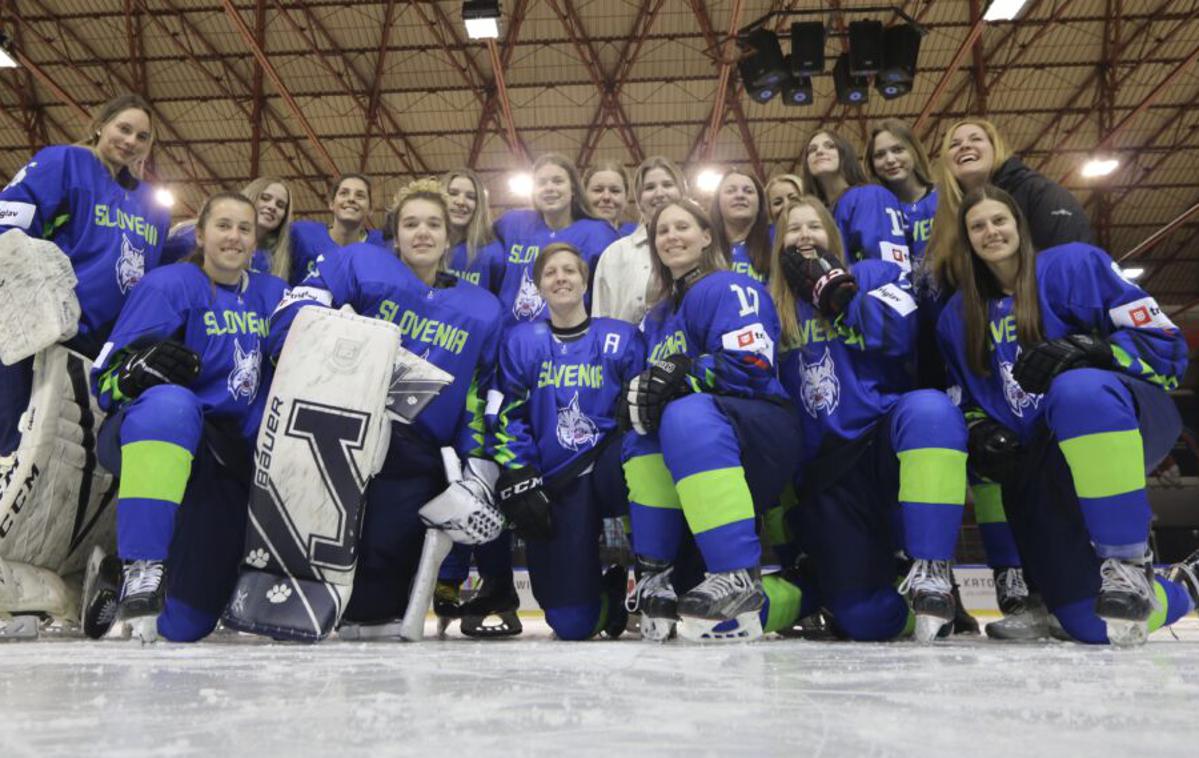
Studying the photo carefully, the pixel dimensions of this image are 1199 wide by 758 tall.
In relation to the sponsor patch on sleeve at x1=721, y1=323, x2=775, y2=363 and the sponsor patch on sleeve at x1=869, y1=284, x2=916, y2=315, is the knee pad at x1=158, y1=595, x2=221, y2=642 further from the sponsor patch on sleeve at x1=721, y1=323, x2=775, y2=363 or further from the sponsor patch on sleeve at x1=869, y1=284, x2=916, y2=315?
the sponsor patch on sleeve at x1=869, y1=284, x2=916, y2=315

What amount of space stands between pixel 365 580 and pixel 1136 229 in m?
16.0

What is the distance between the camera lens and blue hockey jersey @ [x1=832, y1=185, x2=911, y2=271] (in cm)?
278

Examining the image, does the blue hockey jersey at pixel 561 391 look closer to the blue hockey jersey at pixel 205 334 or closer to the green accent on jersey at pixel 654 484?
the green accent on jersey at pixel 654 484

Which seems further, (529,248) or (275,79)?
(275,79)

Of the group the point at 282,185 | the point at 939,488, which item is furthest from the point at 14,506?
the point at 939,488

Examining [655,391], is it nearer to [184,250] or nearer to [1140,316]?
[1140,316]

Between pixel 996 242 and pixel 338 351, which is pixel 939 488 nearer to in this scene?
pixel 996 242

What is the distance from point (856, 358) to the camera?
2.51 m

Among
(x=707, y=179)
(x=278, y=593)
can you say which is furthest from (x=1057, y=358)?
(x=707, y=179)

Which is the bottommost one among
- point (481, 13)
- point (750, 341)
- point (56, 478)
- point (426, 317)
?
point (56, 478)

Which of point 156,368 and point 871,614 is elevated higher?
point 156,368

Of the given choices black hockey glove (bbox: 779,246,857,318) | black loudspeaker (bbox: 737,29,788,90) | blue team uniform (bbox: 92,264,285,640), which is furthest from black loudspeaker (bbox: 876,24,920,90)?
blue team uniform (bbox: 92,264,285,640)

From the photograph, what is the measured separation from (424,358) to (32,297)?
1157mm

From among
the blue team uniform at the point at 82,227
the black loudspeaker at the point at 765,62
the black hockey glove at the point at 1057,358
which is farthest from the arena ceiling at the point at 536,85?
the black hockey glove at the point at 1057,358
